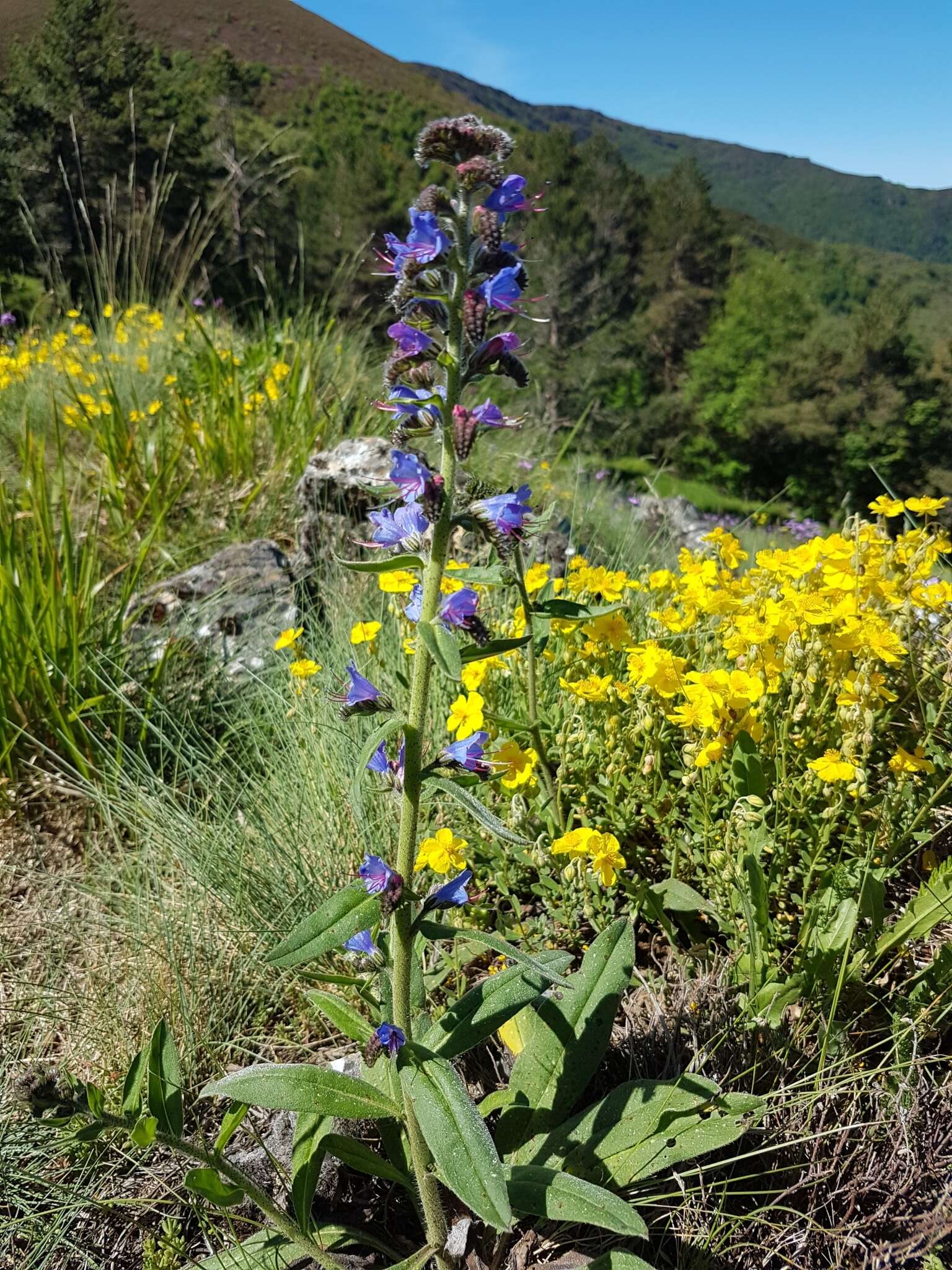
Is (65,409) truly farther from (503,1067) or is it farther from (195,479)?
(503,1067)

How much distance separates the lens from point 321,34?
4641 centimetres

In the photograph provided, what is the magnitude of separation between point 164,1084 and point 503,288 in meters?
1.32

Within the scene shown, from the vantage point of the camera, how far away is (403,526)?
129cm

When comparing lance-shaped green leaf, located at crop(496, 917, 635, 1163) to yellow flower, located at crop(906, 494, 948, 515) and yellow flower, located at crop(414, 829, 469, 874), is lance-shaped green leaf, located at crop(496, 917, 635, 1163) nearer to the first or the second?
yellow flower, located at crop(414, 829, 469, 874)

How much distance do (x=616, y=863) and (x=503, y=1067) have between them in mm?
579

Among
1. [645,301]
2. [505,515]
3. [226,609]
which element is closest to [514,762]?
[505,515]

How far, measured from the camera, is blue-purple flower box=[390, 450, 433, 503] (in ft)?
3.92

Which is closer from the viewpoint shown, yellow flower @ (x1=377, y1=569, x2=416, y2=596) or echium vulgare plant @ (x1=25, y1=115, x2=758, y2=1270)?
echium vulgare plant @ (x1=25, y1=115, x2=758, y2=1270)

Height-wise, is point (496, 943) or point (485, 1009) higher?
point (496, 943)

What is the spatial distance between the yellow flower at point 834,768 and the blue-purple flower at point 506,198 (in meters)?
1.26

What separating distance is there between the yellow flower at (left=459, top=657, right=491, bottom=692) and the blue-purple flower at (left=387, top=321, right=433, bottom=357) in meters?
0.97

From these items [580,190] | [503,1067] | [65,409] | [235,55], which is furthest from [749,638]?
[580,190]

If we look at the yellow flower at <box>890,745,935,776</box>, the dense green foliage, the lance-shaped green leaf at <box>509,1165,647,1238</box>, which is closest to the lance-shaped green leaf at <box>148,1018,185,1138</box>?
the lance-shaped green leaf at <box>509,1165,647,1238</box>

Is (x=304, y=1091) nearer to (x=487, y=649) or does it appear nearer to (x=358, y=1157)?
(x=358, y=1157)
